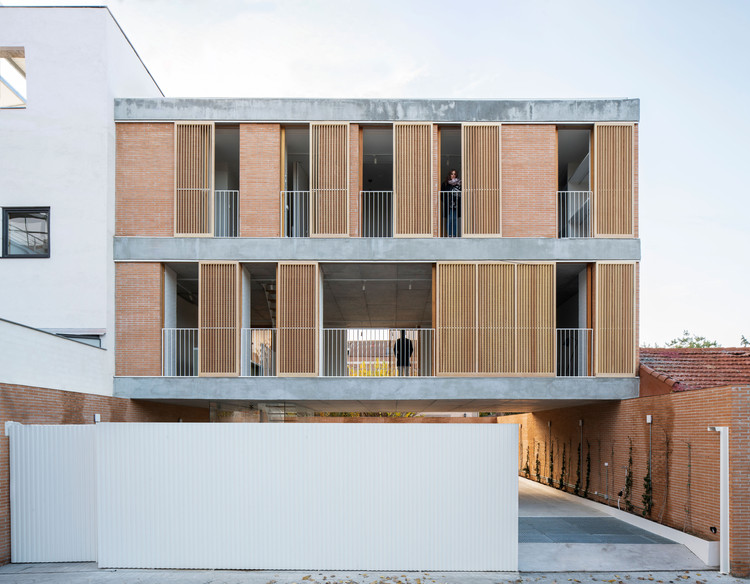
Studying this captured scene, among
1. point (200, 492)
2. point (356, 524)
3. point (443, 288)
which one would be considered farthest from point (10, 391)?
point (443, 288)

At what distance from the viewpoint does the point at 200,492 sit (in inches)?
385

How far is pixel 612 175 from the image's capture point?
1424 centimetres

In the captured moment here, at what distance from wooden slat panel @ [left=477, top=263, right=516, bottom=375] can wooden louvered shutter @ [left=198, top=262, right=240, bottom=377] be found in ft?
17.8

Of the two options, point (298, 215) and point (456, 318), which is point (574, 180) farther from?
point (298, 215)

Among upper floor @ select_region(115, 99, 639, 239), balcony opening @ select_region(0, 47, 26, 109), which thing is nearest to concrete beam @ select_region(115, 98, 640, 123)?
upper floor @ select_region(115, 99, 639, 239)

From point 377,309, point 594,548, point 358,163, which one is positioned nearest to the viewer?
point 594,548

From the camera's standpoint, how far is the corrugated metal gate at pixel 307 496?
959cm

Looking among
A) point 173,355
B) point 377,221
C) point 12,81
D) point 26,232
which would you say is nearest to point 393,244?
point 377,221

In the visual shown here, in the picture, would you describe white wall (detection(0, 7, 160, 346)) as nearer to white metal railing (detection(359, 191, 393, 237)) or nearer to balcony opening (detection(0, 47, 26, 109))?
balcony opening (detection(0, 47, 26, 109))

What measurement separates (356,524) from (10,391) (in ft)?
19.5

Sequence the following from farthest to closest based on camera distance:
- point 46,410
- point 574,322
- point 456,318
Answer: point 574,322, point 456,318, point 46,410

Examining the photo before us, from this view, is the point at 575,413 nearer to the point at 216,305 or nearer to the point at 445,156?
the point at 445,156

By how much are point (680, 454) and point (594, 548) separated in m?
2.37

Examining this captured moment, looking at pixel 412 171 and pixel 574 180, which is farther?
pixel 574 180
